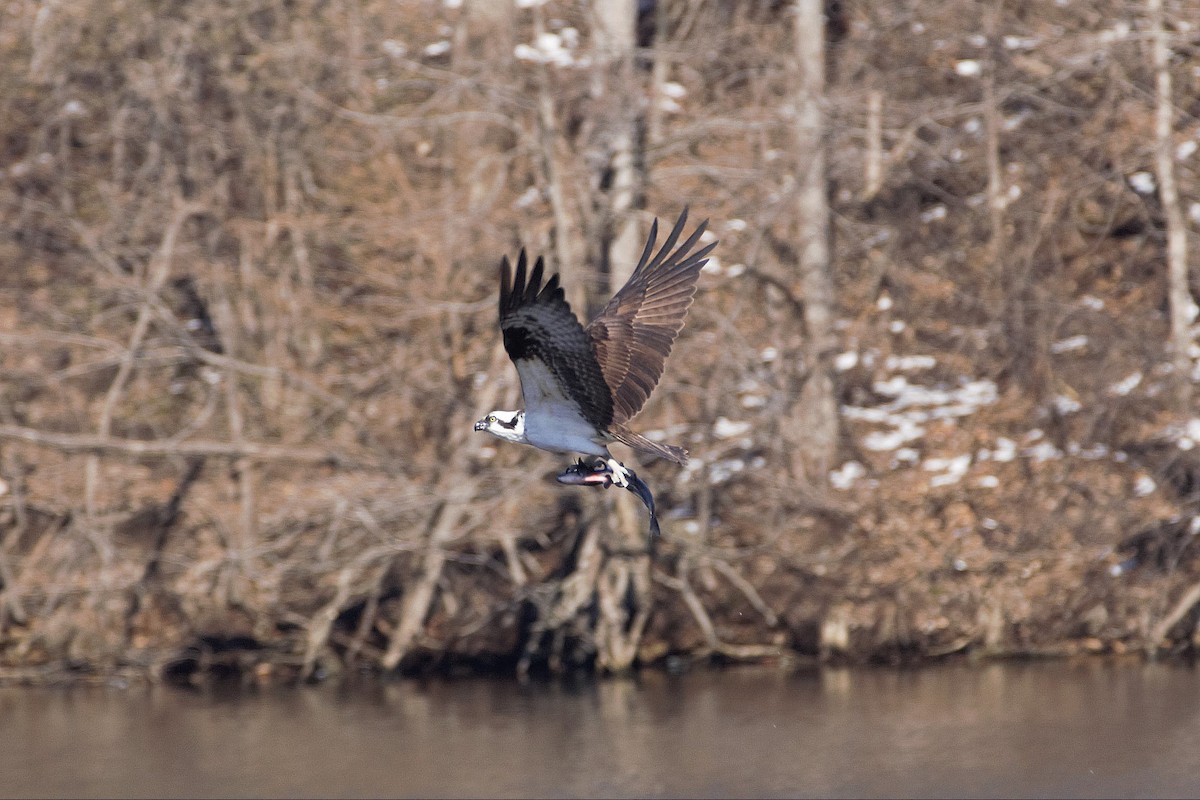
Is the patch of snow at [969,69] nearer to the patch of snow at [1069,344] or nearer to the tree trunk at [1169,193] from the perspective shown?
the tree trunk at [1169,193]

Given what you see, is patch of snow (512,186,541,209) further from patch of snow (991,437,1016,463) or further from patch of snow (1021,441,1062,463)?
patch of snow (1021,441,1062,463)

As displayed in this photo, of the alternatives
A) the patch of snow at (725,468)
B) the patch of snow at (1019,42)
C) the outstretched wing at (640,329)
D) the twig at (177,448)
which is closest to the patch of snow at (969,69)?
the patch of snow at (1019,42)

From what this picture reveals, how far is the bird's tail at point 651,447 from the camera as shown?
5.70 metres

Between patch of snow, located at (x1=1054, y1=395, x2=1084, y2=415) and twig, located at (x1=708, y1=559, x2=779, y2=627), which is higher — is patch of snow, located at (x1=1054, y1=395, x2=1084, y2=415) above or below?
above

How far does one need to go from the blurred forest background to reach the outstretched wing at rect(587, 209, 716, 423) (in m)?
4.29

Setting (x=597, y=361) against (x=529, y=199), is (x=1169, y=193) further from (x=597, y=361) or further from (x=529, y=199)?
(x=597, y=361)

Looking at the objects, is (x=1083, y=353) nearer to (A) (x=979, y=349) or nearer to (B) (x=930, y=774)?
(A) (x=979, y=349)

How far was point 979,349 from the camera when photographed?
12914mm

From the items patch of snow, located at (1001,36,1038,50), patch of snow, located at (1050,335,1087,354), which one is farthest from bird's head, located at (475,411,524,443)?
patch of snow, located at (1001,36,1038,50)

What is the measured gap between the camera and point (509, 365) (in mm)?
10945

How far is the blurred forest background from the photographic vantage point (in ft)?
37.0

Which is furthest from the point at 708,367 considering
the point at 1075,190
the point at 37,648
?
the point at 37,648

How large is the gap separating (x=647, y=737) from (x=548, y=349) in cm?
539

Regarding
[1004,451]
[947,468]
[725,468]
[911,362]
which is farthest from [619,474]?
[911,362]
